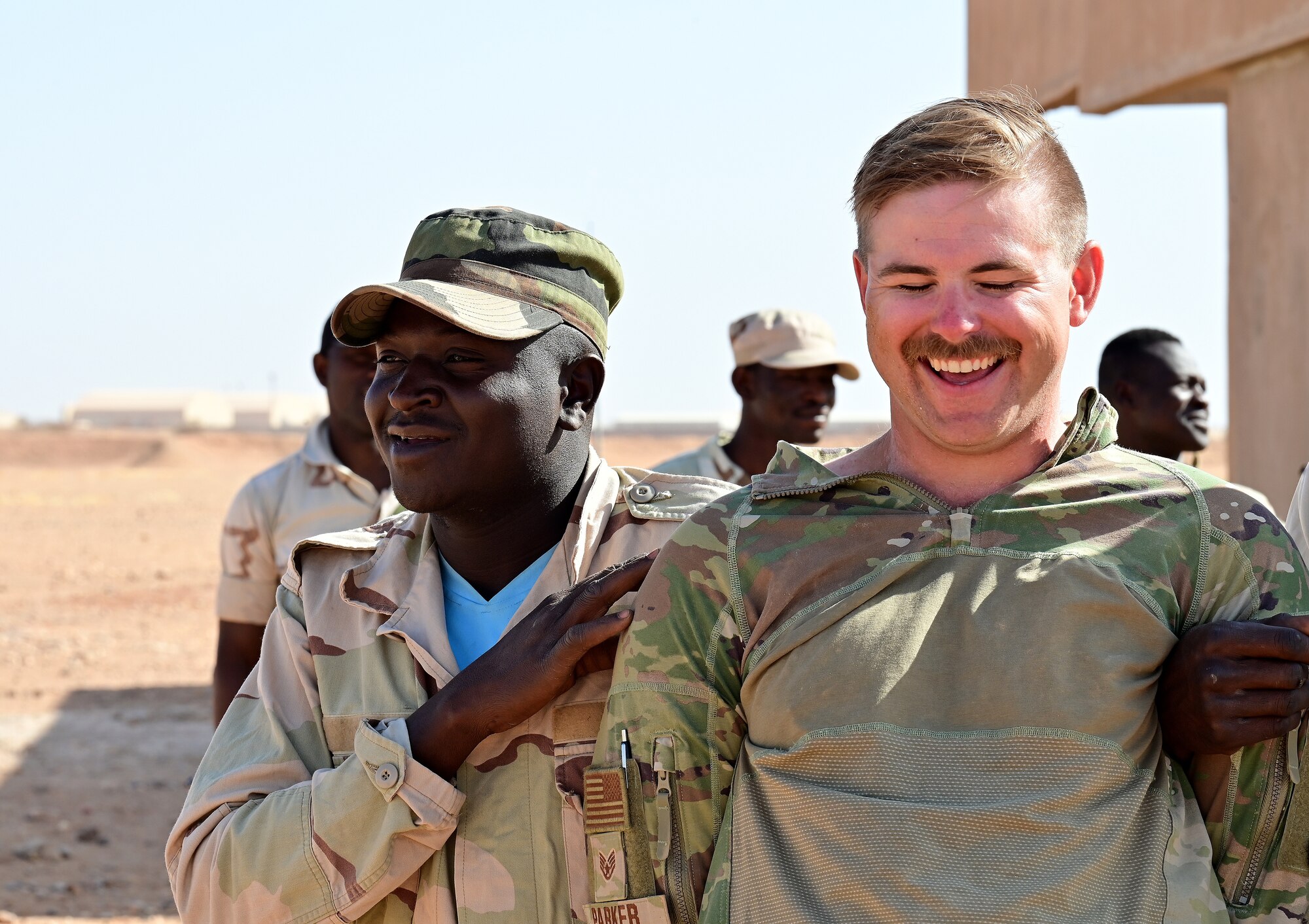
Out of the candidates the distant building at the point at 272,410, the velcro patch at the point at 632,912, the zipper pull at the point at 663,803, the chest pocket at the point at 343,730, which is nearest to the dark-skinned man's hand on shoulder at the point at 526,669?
the chest pocket at the point at 343,730

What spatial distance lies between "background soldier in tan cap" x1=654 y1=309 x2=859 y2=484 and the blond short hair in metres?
4.33

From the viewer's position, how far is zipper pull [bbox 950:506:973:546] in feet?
6.97

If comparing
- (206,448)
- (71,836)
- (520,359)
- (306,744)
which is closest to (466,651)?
(306,744)

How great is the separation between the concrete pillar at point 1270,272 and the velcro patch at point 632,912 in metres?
5.15

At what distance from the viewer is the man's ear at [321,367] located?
17.9ft

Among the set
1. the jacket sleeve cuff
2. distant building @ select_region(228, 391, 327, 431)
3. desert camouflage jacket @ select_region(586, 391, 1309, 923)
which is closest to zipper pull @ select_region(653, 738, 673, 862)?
desert camouflage jacket @ select_region(586, 391, 1309, 923)

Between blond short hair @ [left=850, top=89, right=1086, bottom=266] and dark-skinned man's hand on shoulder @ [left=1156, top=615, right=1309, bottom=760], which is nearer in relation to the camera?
dark-skinned man's hand on shoulder @ [left=1156, top=615, right=1309, bottom=760]

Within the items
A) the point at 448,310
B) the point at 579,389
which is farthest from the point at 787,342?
the point at 448,310

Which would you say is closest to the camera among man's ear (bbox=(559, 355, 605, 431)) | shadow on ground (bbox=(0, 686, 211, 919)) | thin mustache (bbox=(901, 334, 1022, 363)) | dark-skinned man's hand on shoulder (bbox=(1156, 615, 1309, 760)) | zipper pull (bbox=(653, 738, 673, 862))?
dark-skinned man's hand on shoulder (bbox=(1156, 615, 1309, 760))

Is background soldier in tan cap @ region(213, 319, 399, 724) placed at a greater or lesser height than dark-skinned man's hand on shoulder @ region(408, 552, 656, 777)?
lesser

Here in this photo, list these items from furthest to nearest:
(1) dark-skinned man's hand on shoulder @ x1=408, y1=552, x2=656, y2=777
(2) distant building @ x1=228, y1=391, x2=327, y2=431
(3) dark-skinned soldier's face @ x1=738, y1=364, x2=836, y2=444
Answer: (2) distant building @ x1=228, y1=391, x2=327, y2=431 → (3) dark-skinned soldier's face @ x1=738, y1=364, x2=836, y2=444 → (1) dark-skinned man's hand on shoulder @ x1=408, y1=552, x2=656, y2=777

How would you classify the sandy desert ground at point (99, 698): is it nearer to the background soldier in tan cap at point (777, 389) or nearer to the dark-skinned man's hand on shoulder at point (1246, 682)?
the background soldier in tan cap at point (777, 389)

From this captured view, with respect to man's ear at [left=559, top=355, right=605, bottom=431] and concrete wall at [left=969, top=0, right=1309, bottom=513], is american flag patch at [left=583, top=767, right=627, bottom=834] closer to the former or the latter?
man's ear at [left=559, top=355, right=605, bottom=431]

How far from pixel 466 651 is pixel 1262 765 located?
1.37 m
